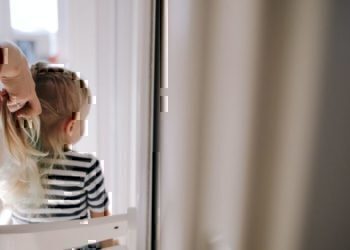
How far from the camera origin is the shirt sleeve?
2.81ft

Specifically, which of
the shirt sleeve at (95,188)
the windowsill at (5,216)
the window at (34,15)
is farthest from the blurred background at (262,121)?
the windowsill at (5,216)

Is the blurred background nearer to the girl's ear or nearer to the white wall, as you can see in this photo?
the girl's ear

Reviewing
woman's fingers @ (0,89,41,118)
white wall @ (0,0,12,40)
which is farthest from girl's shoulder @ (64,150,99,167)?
white wall @ (0,0,12,40)

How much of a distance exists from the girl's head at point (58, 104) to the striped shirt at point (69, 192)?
48mm

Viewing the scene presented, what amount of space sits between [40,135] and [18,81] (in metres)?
0.16

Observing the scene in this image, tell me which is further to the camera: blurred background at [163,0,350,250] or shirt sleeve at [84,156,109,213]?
shirt sleeve at [84,156,109,213]

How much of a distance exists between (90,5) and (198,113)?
44cm

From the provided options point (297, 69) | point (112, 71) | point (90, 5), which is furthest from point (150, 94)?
point (297, 69)

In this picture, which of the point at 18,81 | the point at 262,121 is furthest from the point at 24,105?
the point at 262,121

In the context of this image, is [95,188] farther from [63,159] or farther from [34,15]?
[34,15]

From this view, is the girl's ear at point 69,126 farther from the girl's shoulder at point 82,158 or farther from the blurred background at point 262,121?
the blurred background at point 262,121

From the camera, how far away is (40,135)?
0.80 m

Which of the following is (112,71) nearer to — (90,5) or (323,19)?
(90,5)

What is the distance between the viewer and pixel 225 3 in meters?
0.66
